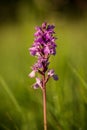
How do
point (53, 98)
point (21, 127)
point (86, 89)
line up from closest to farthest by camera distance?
point (86, 89), point (21, 127), point (53, 98)

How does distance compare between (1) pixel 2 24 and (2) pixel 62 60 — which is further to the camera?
(1) pixel 2 24

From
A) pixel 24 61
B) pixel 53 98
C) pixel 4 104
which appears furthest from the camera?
pixel 24 61

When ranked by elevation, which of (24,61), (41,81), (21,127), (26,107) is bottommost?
(41,81)

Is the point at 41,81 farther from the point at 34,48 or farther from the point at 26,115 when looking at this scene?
the point at 26,115

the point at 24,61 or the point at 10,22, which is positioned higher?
the point at 10,22

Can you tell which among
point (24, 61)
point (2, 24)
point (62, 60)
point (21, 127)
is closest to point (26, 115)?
point (21, 127)

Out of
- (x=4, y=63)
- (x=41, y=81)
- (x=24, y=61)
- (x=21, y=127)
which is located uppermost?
(x=4, y=63)

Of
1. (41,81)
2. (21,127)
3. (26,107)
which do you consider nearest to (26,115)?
(21,127)

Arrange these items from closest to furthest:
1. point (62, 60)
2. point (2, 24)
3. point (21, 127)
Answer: point (21, 127)
point (62, 60)
point (2, 24)

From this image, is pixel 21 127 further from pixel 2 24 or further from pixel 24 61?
pixel 2 24
